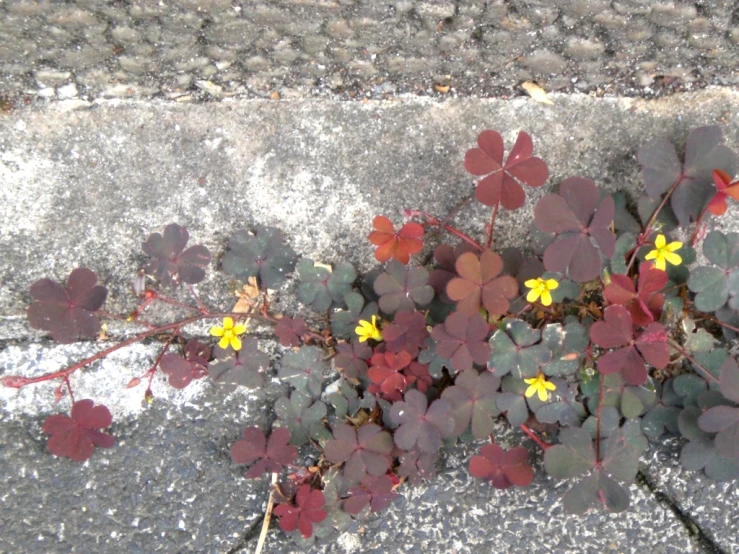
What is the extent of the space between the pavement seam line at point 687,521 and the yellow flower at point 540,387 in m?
0.49

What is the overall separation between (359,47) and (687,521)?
6.16 ft

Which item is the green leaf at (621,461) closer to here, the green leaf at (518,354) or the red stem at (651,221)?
the green leaf at (518,354)

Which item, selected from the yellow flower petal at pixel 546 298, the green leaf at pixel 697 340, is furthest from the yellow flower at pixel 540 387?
the green leaf at pixel 697 340

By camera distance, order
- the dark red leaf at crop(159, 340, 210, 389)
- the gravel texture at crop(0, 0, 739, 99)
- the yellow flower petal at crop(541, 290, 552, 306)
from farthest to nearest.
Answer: the dark red leaf at crop(159, 340, 210, 389), the yellow flower petal at crop(541, 290, 552, 306), the gravel texture at crop(0, 0, 739, 99)

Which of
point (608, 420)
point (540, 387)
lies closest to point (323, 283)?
point (540, 387)

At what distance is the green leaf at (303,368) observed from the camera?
1.88 meters

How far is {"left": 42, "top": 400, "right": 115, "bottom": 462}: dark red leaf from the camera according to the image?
5.87 feet

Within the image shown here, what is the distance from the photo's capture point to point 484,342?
1.72 m

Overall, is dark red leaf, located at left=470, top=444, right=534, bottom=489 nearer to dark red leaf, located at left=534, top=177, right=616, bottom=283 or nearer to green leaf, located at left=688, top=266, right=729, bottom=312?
dark red leaf, located at left=534, top=177, right=616, bottom=283

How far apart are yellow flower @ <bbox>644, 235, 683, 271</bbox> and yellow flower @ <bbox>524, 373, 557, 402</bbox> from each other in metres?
0.49

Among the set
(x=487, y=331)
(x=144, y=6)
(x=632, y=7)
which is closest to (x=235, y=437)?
(x=487, y=331)

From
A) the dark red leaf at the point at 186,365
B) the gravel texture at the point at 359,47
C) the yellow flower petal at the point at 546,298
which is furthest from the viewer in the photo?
the dark red leaf at the point at 186,365

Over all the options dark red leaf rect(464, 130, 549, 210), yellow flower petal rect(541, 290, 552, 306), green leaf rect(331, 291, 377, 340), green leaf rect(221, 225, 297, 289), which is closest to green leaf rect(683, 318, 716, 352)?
yellow flower petal rect(541, 290, 552, 306)

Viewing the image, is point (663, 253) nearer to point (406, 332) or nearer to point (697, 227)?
point (697, 227)
